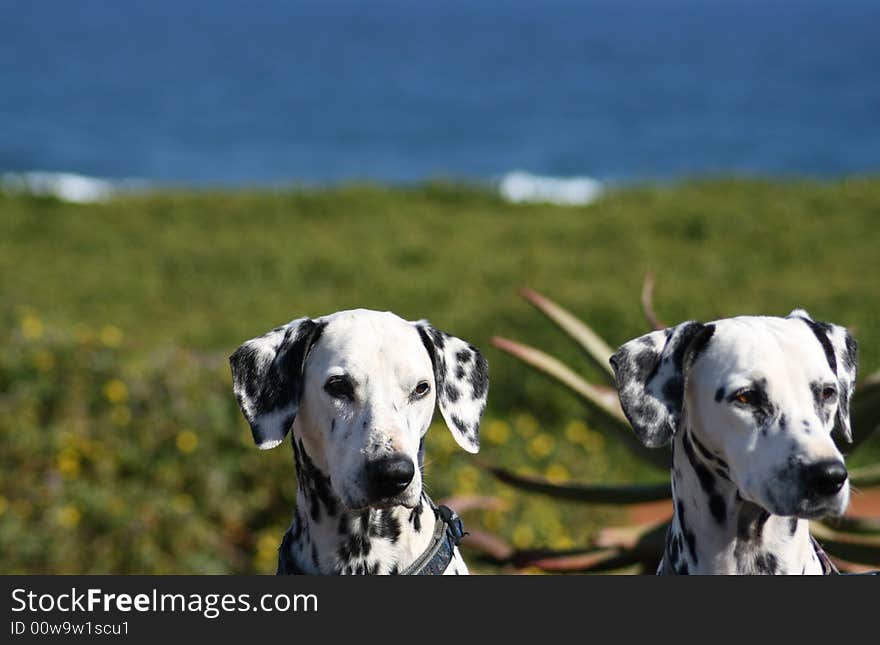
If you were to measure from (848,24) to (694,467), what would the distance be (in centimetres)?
10104

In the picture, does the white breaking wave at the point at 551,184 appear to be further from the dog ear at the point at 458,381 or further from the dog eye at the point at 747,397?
the dog eye at the point at 747,397

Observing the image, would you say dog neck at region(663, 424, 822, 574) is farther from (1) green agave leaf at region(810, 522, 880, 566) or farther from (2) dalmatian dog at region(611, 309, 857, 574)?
(1) green agave leaf at region(810, 522, 880, 566)

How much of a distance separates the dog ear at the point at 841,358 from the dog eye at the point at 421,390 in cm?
79

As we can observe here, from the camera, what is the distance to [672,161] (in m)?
34.2

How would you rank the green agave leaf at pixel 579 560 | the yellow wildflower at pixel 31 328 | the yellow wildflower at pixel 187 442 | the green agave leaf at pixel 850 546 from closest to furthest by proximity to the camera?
the green agave leaf at pixel 850 546 < the green agave leaf at pixel 579 560 < the yellow wildflower at pixel 187 442 < the yellow wildflower at pixel 31 328

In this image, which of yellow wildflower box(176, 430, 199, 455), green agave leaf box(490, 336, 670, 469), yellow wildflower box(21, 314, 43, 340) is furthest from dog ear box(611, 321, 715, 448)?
yellow wildflower box(21, 314, 43, 340)

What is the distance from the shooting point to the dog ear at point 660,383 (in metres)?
2.50

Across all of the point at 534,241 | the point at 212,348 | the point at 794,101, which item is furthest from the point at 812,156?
the point at 212,348

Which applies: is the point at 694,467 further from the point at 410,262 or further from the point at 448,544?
the point at 410,262

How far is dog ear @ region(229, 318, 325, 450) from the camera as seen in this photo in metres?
2.66

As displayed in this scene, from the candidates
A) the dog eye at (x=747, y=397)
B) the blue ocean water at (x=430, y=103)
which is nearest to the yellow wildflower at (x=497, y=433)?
the dog eye at (x=747, y=397)

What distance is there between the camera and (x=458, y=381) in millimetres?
2768

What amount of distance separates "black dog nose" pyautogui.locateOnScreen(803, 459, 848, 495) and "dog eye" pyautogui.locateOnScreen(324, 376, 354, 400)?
36.1 inches

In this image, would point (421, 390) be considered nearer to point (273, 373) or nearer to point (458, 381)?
point (458, 381)
